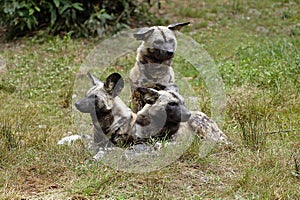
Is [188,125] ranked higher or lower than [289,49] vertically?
higher

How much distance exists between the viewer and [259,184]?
170 inches

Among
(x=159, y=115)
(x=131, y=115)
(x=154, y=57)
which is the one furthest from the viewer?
(x=154, y=57)

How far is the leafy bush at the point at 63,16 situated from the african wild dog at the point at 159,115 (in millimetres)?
5442

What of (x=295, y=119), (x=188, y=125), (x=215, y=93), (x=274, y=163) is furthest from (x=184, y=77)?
(x=274, y=163)

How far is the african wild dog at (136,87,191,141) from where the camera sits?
4.88 metres

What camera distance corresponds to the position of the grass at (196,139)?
4.34 m

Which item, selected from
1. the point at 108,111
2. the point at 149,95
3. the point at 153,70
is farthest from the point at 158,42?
the point at 108,111

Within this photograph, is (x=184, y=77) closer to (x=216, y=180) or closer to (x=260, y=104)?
(x=260, y=104)

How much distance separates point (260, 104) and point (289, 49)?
288 cm

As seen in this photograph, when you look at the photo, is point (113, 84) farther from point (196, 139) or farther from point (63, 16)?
point (63, 16)

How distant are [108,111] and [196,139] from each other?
894 mm

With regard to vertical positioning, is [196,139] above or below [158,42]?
below

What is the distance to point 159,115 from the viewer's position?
4895 millimetres

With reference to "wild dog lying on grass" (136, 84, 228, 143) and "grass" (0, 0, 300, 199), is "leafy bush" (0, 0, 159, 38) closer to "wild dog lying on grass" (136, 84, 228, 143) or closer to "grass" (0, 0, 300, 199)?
"grass" (0, 0, 300, 199)
